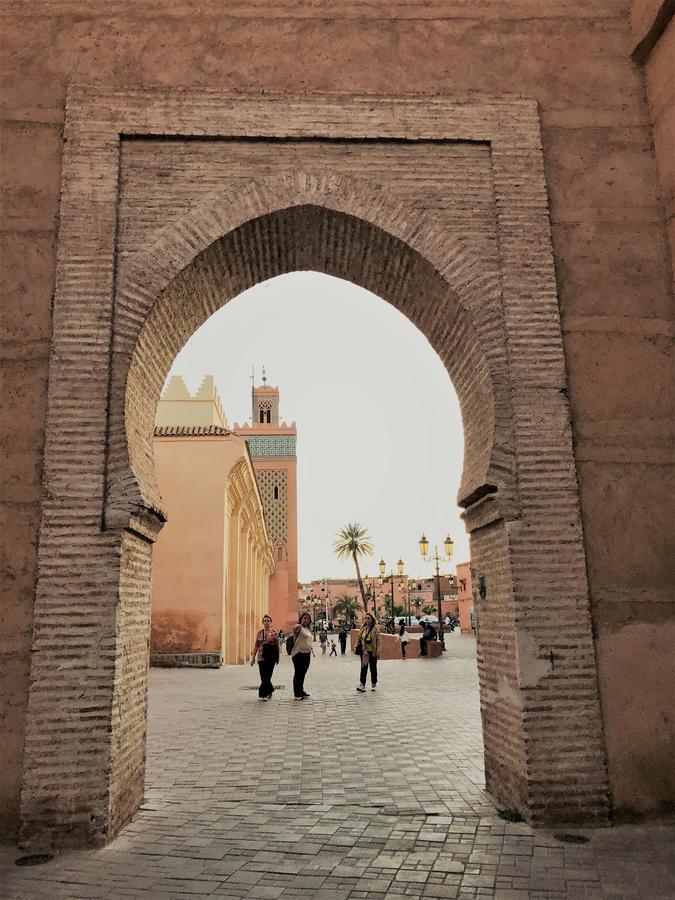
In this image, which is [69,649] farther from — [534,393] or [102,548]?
[534,393]

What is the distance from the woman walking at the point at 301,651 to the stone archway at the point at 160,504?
4922mm

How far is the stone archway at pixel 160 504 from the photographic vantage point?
13.1 ft

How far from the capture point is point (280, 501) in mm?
39906

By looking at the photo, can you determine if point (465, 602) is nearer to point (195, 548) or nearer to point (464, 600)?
point (464, 600)

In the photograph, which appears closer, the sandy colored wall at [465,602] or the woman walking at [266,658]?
the woman walking at [266,658]

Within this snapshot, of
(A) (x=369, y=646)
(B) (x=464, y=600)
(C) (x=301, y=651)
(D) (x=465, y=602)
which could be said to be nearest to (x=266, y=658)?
(C) (x=301, y=651)

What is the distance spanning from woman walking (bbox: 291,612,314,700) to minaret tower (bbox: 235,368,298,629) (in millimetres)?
28196

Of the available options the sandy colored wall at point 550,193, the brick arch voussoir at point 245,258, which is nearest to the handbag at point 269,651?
the brick arch voussoir at point 245,258

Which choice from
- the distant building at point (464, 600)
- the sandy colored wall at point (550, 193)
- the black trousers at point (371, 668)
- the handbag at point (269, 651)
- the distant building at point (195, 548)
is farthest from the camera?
the distant building at point (464, 600)

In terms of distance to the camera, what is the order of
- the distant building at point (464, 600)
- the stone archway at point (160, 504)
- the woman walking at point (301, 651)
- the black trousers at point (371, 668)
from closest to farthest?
1. the stone archway at point (160, 504)
2. the woman walking at point (301, 651)
3. the black trousers at point (371, 668)
4. the distant building at point (464, 600)

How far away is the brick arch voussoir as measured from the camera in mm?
4562

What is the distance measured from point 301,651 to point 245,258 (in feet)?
20.0

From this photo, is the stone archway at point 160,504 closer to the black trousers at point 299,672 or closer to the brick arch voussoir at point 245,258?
the brick arch voussoir at point 245,258

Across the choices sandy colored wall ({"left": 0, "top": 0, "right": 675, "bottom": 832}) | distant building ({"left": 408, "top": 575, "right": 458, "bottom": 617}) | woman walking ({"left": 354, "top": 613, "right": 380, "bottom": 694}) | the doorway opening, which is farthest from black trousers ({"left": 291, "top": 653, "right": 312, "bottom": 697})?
distant building ({"left": 408, "top": 575, "right": 458, "bottom": 617})
